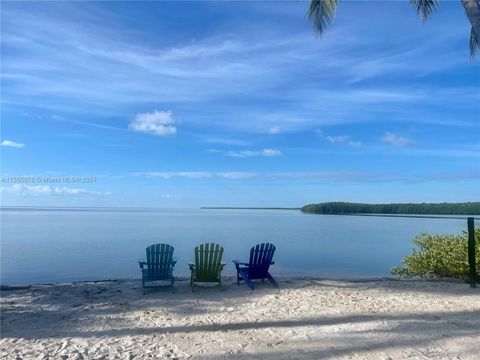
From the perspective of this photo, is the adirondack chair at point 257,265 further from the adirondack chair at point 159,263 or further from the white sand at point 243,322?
the adirondack chair at point 159,263

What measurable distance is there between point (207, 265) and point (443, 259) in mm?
4528

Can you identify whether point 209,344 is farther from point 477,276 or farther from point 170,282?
point 477,276

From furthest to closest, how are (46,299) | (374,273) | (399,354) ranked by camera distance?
1. (374,273)
2. (46,299)
3. (399,354)

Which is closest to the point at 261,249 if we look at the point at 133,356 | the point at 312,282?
the point at 312,282

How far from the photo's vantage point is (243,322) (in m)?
5.21

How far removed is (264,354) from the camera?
4117 millimetres

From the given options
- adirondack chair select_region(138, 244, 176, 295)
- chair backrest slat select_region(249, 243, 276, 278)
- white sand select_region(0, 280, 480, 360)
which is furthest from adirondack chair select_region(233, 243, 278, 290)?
adirondack chair select_region(138, 244, 176, 295)

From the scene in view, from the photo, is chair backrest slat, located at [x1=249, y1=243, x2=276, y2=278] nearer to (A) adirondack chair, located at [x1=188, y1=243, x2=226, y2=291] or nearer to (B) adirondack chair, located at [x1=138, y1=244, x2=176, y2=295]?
(A) adirondack chair, located at [x1=188, y1=243, x2=226, y2=291]

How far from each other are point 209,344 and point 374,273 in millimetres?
9609

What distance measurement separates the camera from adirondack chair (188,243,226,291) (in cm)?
732

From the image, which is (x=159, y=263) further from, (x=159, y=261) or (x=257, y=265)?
(x=257, y=265)

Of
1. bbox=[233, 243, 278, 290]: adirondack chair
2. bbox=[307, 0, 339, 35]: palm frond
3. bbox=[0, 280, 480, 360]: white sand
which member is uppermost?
bbox=[307, 0, 339, 35]: palm frond

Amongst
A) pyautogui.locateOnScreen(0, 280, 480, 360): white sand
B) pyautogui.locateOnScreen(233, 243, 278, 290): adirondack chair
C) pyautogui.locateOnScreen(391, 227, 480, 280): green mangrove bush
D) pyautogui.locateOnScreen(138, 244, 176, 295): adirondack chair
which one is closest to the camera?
pyautogui.locateOnScreen(0, 280, 480, 360): white sand

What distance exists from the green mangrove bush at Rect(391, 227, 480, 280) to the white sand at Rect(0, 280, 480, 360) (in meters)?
0.79
